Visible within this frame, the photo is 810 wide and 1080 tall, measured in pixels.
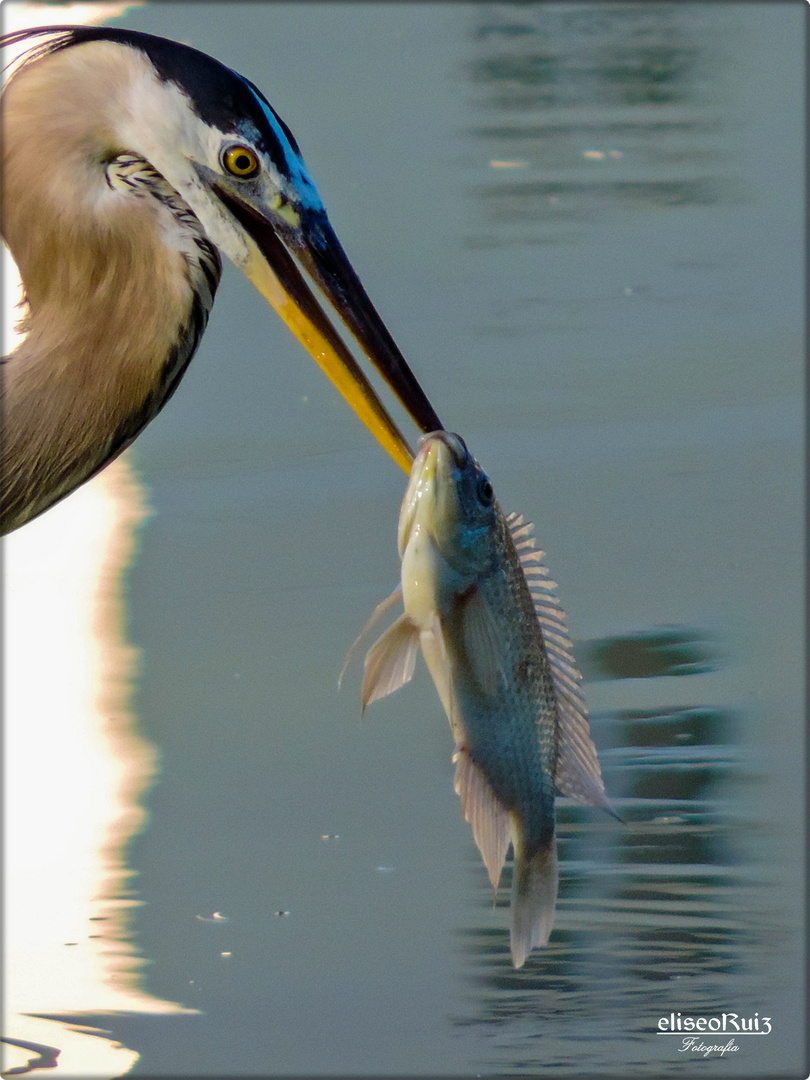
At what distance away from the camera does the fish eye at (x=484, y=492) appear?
198cm

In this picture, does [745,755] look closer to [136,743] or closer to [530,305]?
[136,743]

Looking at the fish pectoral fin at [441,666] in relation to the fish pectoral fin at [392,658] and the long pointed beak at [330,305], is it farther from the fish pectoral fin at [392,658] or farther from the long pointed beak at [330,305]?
the long pointed beak at [330,305]

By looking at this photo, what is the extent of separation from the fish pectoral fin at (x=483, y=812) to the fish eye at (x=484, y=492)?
278 millimetres

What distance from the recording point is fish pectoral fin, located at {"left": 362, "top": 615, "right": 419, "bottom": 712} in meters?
1.99

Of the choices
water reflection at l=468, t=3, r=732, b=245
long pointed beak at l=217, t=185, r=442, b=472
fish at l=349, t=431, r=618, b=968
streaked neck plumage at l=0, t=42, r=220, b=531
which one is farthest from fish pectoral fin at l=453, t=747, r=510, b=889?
water reflection at l=468, t=3, r=732, b=245

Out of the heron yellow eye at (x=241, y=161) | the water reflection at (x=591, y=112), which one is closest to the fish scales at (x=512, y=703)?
the heron yellow eye at (x=241, y=161)

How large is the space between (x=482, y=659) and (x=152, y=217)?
2.38ft

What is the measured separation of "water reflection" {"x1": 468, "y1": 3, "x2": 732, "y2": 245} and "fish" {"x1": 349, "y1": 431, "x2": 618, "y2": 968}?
349 centimetres

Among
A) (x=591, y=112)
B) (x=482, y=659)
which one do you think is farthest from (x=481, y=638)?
(x=591, y=112)

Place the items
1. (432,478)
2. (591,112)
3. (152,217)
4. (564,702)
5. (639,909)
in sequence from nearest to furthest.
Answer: (432,478), (564,702), (152,217), (639,909), (591,112)

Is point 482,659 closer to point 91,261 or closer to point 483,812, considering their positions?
point 483,812

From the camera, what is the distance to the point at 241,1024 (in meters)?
2.31

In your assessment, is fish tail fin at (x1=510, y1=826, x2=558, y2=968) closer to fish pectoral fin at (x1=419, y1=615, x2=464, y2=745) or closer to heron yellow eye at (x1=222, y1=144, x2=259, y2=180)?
fish pectoral fin at (x1=419, y1=615, x2=464, y2=745)

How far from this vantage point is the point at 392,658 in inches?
78.7
